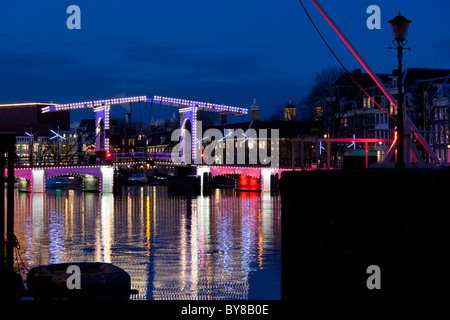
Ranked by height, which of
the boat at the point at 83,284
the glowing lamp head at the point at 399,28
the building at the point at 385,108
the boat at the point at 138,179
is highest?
the building at the point at 385,108

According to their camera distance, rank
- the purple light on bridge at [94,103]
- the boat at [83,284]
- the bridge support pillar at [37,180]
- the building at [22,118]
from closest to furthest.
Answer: the boat at [83,284], the purple light on bridge at [94,103], the bridge support pillar at [37,180], the building at [22,118]

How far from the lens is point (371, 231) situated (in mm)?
7164

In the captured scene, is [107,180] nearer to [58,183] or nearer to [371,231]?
[58,183]

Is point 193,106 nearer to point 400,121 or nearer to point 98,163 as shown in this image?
point 98,163

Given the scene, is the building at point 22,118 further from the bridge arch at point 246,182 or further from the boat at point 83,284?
the boat at point 83,284

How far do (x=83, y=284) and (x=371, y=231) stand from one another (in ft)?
17.8

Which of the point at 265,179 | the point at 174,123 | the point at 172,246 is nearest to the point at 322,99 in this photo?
the point at 265,179

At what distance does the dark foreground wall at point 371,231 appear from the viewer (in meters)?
6.92

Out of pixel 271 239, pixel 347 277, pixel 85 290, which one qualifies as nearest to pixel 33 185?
pixel 271 239

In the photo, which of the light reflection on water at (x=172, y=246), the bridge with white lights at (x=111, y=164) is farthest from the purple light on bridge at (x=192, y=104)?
the light reflection on water at (x=172, y=246)

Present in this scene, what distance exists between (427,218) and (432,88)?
189 feet

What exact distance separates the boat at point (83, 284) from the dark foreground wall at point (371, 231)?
417 centimetres

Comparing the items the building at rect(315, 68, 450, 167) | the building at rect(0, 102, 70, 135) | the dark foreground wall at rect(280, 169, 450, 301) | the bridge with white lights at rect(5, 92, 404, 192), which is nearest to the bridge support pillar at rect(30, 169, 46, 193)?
the bridge with white lights at rect(5, 92, 404, 192)

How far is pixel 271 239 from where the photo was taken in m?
21.5
